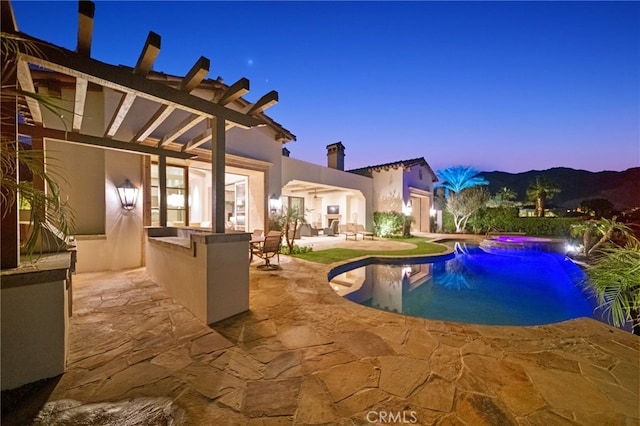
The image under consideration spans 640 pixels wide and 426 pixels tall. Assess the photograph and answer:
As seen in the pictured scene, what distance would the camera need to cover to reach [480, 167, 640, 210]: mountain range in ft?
110

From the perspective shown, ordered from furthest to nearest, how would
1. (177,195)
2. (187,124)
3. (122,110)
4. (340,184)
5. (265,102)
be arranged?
(340,184) → (177,195) → (187,124) → (122,110) → (265,102)

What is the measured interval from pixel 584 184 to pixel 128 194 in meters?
57.1

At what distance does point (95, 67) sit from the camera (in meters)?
2.78

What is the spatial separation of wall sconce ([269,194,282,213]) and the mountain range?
35438 millimetres

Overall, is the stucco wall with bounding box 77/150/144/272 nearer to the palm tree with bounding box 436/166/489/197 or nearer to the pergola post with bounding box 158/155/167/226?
the pergola post with bounding box 158/155/167/226

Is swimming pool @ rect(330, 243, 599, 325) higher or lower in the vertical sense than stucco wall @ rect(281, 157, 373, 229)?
lower

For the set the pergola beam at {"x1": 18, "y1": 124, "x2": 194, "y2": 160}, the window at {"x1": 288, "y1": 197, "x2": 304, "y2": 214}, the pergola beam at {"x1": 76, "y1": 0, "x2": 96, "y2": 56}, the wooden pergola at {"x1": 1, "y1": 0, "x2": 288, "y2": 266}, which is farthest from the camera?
the window at {"x1": 288, "y1": 197, "x2": 304, "y2": 214}

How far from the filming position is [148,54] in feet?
9.08

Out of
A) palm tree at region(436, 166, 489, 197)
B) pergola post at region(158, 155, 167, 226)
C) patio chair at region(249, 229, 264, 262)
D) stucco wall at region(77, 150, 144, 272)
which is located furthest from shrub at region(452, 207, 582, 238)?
stucco wall at region(77, 150, 144, 272)

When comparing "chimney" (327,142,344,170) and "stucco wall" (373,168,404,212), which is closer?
"chimney" (327,142,344,170)

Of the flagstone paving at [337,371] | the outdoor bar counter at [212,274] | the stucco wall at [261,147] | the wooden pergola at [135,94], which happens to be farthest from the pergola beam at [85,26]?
the stucco wall at [261,147]

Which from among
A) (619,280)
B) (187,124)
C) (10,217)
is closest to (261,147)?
(187,124)

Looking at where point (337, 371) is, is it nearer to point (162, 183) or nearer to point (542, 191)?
point (162, 183)

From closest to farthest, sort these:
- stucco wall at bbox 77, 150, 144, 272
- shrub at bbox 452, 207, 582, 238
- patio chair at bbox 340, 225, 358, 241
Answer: stucco wall at bbox 77, 150, 144, 272
patio chair at bbox 340, 225, 358, 241
shrub at bbox 452, 207, 582, 238
